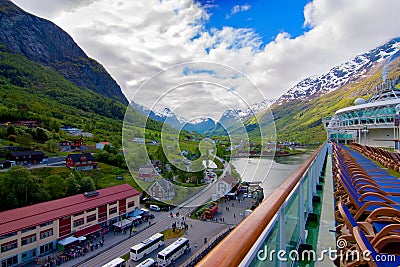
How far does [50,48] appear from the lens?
102500mm

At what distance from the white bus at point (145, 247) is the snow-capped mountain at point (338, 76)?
152868mm

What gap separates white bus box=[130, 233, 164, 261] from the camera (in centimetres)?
1460

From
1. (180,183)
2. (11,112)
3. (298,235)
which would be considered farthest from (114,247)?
(11,112)

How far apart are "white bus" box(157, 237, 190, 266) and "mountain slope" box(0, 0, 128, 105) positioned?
9829 centimetres

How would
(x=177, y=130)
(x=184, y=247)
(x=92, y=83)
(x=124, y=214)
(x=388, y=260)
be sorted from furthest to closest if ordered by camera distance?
1. (x=92, y=83)
2. (x=124, y=214)
3. (x=184, y=247)
4. (x=177, y=130)
5. (x=388, y=260)

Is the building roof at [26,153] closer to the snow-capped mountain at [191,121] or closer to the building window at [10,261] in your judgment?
the building window at [10,261]

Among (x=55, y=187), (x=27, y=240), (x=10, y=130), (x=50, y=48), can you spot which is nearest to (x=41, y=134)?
(x=10, y=130)

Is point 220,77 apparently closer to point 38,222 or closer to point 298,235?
point 298,235

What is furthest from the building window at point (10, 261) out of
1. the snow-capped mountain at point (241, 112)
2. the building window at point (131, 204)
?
the snow-capped mountain at point (241, 112)

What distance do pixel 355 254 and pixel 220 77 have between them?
4993 mm

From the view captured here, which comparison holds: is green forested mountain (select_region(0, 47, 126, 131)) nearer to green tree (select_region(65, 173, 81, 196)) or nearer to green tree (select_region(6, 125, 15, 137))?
green tree (select_region(6, 125, 15, 137))

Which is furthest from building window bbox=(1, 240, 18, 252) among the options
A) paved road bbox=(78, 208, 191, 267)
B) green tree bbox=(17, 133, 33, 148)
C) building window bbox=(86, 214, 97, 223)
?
green tree bbox=(17, 133, 33, 148)

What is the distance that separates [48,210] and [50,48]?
10579cm

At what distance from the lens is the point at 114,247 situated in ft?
55.3
